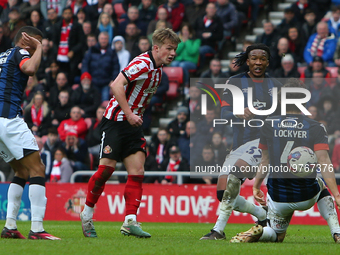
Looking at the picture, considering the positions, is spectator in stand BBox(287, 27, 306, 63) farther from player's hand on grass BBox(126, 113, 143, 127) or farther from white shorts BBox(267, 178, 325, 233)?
player's hand on grass BBox(126, 113, 143, 127)

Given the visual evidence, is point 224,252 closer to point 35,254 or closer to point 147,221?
point 35,254

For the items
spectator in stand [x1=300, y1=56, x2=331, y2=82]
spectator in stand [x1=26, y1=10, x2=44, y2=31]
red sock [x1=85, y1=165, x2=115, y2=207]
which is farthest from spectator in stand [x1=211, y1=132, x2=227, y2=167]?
spectator in stand [x1=26, y1=10, x2=44, y2=31]

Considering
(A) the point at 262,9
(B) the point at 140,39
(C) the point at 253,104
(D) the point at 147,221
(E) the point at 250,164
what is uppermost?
(A) the point at 262,9

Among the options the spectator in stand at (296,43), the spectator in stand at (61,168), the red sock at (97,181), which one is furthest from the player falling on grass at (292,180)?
the spectator in stand at (296,43)

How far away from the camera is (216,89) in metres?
13.9

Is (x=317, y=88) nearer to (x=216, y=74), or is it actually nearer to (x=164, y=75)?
(x=216, y=74)

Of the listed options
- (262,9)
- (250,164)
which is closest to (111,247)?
(250,164)

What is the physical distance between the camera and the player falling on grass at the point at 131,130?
21.6ft

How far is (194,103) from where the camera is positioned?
43.8 ft

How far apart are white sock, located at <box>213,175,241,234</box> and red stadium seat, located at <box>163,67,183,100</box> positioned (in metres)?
8.16

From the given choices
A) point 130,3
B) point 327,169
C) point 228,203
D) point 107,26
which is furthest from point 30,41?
point 130,3

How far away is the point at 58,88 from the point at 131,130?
8918mm

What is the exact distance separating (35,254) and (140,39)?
33.9ft

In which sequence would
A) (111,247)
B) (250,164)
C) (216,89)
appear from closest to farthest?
(111,247) < (250,164) < (216,89)
